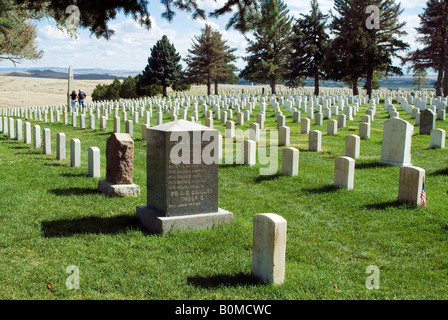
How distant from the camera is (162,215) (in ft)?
22.4

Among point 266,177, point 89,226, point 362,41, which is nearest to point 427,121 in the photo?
point 266,177

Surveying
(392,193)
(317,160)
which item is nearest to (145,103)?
(317,160)

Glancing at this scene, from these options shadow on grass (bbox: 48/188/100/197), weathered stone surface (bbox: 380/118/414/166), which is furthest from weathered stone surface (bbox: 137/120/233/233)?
weathered stone surface (bbox: 380/118/414/166)

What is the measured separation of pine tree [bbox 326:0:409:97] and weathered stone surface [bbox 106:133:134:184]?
3618 cm

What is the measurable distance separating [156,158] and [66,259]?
6.65ft

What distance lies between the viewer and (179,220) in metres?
6.75

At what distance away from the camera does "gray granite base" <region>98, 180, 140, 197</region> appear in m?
8.77

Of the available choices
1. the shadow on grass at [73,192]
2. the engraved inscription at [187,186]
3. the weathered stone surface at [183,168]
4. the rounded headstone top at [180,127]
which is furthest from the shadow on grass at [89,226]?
the shadow on grass at [73,192]

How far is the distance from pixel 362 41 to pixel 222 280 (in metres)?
39.8

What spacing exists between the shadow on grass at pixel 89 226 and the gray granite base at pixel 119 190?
4.34 ft

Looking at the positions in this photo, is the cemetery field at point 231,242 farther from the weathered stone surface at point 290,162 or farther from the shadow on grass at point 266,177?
the weathered stone surface at point 290,162

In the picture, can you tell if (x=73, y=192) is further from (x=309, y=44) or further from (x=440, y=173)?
(x=309, y=44)

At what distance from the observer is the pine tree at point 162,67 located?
52656mm
